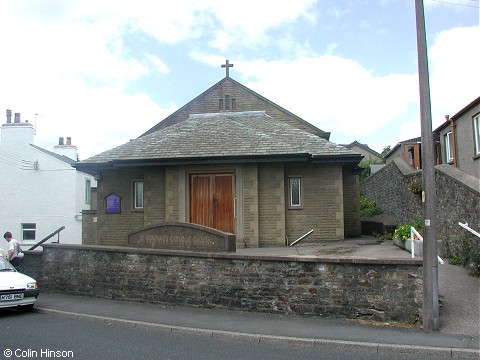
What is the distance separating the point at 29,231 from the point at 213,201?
1777cm

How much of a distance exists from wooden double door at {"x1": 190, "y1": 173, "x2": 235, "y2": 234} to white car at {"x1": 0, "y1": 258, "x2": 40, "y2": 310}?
606 cm

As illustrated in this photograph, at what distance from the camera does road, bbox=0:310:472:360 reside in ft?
21.1

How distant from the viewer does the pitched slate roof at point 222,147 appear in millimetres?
14495

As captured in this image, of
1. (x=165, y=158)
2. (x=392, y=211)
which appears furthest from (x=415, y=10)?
(x=392, y=211)

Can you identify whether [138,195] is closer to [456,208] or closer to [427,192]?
[456,208]

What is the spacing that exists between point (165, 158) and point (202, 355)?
9.03m

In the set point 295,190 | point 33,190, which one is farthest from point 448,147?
point 33,190

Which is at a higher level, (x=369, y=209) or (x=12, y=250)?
(x=369, y=209)

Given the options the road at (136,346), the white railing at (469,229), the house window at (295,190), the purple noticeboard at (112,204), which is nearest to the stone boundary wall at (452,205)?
the white railing at (469,229)

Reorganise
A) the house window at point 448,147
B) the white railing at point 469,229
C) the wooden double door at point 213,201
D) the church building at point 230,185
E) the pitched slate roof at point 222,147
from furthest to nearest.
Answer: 1. the house window at point 448,147
2. the wooden double door at point 213,201
3. the church building at point 230,185
4. the pitched slate roof at point 222,147
5. the white railing at point 469,229

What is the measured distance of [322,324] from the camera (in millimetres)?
8148

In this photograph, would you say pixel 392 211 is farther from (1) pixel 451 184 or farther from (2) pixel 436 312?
(2) pixel 436 312

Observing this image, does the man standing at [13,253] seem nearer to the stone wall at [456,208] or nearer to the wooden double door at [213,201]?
the wooden double door at [213,201]

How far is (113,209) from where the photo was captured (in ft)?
54.1
